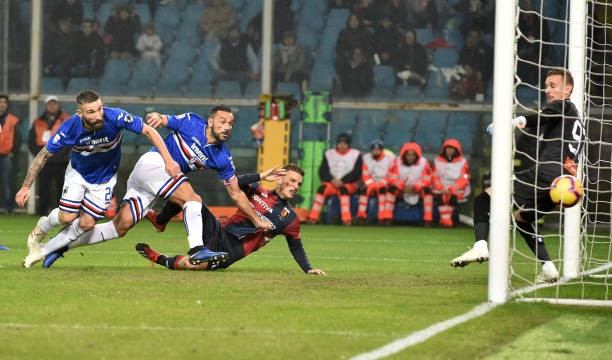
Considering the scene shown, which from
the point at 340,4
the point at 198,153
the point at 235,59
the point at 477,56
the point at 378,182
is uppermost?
the point at 340,4

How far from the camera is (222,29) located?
23375 mm

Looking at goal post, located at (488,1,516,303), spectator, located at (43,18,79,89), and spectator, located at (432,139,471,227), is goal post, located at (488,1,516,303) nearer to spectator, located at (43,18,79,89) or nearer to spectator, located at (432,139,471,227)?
spectator, located at (432,139,471,227)

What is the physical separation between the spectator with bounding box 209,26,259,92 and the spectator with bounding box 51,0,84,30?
270 centimetres

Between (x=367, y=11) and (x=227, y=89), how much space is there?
2997mm

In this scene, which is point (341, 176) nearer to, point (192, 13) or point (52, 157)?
point (192, 13)

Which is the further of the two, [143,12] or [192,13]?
[143,12]

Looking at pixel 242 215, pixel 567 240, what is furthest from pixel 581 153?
pixel 242 215

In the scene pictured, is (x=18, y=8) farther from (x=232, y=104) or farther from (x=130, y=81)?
(x=232, y=104)

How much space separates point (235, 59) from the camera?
2314 centimetres

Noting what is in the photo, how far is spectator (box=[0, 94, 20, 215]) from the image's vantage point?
22.1 meters

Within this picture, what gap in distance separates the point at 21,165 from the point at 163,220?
42.7ft

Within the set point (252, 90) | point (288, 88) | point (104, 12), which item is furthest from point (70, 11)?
point (288, 88)

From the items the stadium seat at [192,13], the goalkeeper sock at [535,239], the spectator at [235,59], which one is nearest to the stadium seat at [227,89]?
the spectator at [235,59]

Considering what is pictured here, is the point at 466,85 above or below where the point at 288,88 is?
above
